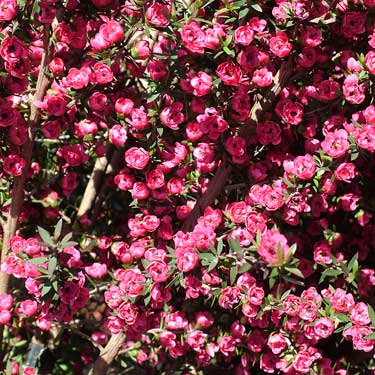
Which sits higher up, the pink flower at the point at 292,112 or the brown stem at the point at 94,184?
the pink flower at the point at 292,112

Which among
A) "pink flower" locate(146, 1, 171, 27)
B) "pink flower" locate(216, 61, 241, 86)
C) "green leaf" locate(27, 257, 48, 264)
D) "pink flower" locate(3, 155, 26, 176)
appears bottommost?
"green leaf" locate(27, 257, 48, 264)

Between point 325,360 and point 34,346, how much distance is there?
157 centimetres

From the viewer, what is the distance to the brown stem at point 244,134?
8.63ft

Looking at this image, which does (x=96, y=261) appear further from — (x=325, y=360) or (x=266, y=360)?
(x=325, y=360)

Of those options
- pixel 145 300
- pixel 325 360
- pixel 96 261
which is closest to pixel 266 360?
pixel 325 360

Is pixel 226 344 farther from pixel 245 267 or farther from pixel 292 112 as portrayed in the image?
pixel 292 112

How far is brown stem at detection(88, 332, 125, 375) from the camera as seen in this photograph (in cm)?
297

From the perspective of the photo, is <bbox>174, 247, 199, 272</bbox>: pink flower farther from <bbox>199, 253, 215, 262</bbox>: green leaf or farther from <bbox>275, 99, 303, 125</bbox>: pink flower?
<bbox>275, 99, 303, 125</bbox>: pink flower

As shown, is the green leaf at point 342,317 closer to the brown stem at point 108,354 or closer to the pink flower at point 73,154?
the brown stem at point 108,354

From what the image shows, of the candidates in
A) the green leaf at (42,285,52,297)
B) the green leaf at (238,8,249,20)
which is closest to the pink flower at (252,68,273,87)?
the green leaf at (238,8,249,20)

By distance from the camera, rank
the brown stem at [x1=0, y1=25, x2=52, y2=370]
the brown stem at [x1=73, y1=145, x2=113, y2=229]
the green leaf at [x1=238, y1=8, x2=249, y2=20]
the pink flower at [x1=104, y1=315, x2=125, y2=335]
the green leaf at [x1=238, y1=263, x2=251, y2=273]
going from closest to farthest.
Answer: the green leaf at [x1=238, y1=263, x2=251, y2=273] < the green leaf at [x1=238, y1=8, x2=249, y2=20] < the brown stem at [x1=0, y1=25, x2=52, y2=370] < the pink flower at [x1=104, y1=315, x2=125, y2=335] < the brown stem at [x1=73, y1=145, x2=113, y2=229]

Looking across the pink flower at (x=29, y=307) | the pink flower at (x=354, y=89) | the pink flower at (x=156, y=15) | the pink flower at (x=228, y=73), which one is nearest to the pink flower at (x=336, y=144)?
the pink flower at (x=354, y=89)

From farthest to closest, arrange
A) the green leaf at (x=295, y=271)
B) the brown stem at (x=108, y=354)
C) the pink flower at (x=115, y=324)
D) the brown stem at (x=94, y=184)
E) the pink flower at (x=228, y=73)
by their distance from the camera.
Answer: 1. the brown stem at (x=94, y=184)
2. the brown stem at (x=108, y=354)
3. the pink flower at (x=115, y=324)
4. the pink flower at (x=228, y=73)
5. the green leaf at (x=295, y=271)

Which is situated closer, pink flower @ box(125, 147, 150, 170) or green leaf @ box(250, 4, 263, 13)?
green leaf @ box(250, 4, 263, 13)
